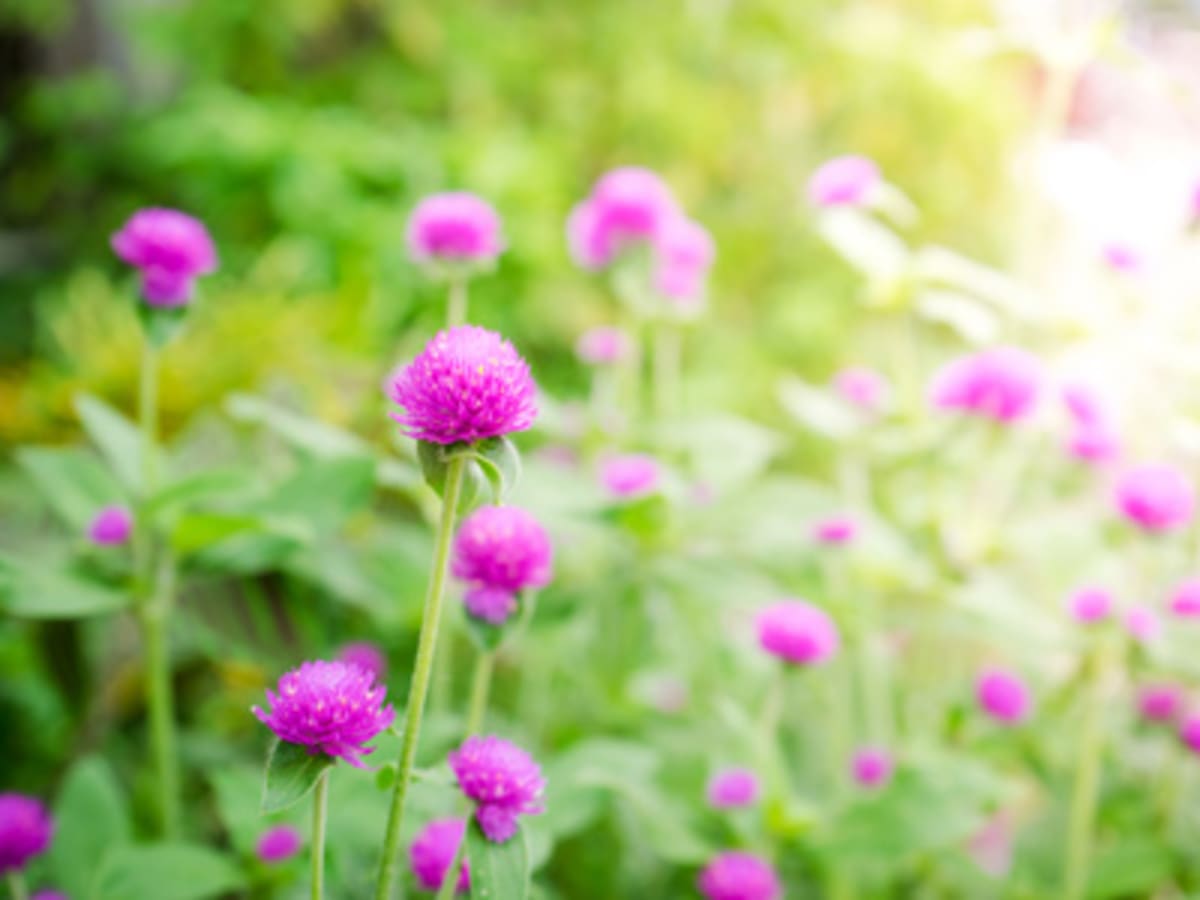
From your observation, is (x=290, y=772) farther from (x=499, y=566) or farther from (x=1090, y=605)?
(x=1090, y=605)

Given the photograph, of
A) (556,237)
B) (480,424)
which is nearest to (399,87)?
(556,237)

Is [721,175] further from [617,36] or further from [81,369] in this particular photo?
[81,369]

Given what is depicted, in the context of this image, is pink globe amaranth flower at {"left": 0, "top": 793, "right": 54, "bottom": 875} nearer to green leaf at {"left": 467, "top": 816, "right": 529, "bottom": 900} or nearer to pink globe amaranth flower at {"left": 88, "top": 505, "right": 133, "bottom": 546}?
pink globe amaranth flower at {"left": 88, "top": 505, "right": 133, "bottom": 546}

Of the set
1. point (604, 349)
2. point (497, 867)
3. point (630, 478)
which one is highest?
point (604, 349)

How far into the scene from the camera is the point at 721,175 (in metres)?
2.92

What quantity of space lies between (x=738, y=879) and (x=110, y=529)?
59 centimetres

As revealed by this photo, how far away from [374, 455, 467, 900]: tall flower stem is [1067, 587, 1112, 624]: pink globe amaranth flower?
2.18 ft

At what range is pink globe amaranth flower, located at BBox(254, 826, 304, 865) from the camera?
29.5 inches

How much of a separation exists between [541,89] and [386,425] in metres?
1.78

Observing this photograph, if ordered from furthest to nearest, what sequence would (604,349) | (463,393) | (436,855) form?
(604,349)
(436,855)
(463,393)

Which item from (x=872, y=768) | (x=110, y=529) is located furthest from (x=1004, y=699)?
(x=110, y=529)

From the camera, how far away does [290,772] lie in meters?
0.48

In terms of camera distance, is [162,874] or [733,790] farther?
[733,790]

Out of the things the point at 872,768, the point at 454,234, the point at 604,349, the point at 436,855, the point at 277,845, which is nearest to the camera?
the point at 436,855
